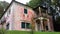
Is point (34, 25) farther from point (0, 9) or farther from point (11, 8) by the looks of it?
point (0, 9)

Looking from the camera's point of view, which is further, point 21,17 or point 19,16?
point 21,17

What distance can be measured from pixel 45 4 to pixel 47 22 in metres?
6.81

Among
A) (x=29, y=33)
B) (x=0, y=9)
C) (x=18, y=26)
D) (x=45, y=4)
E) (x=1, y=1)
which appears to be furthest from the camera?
(x=1, y=1)

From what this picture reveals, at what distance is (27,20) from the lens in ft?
72.5

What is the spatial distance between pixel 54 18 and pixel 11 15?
35.2 feet

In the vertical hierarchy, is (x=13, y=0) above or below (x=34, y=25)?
above

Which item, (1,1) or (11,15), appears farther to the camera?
(1,1)

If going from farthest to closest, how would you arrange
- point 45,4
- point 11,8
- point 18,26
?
1. point 45,4
2. point 11,8
3. point 18,26

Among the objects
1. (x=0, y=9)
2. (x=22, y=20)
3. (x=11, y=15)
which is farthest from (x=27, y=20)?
(x=0, y=9)

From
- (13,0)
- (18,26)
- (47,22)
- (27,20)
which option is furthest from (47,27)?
(13,0)

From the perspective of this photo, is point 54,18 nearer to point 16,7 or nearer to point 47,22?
point 47,22

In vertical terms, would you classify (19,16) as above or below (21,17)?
above

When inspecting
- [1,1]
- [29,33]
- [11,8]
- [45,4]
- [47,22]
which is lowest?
[29,33]

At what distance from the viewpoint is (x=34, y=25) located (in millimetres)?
23000
